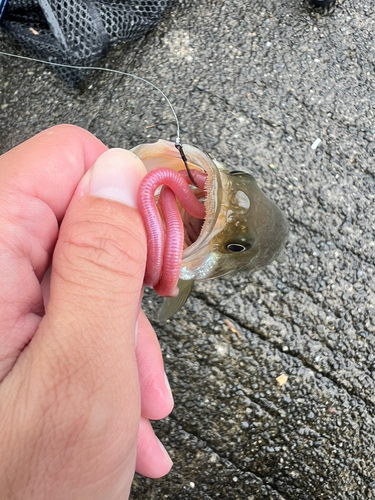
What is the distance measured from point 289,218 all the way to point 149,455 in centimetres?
132

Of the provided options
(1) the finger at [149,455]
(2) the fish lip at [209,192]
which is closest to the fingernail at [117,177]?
(2) the fish lip at [209,192]

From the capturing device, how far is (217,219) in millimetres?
1343

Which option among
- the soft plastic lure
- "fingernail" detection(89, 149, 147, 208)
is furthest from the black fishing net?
"fingernail" detection(89, 149, 147, 208)

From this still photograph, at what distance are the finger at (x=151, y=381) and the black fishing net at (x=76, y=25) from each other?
159 cm

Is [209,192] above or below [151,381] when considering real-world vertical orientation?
above

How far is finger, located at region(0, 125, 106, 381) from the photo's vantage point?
104 cm

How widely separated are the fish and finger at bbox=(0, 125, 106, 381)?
22 centimetres

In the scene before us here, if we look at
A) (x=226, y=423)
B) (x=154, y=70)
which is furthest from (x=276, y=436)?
(x=154, y=70)

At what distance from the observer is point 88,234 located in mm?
1083

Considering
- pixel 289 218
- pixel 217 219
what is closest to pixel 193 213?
pixel 217 219

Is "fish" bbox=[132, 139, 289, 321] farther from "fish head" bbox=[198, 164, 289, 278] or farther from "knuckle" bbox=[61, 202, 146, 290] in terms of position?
"knuckle" bbox=[61, 202, 146, 290]

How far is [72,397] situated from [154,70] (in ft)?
6.49

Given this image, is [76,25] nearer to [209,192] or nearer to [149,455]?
[209,192]

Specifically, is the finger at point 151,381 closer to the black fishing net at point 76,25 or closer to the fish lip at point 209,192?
the fish lip at point 209,192
